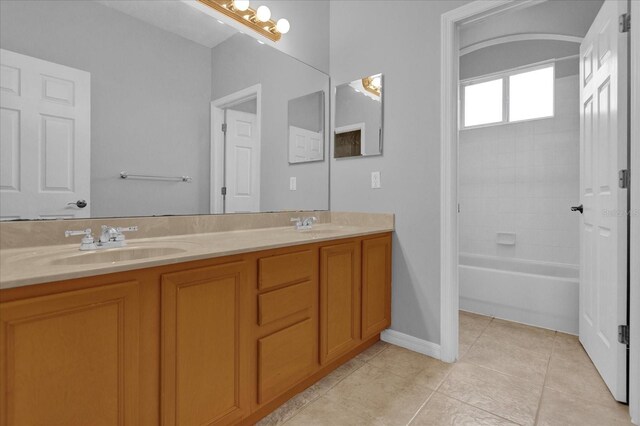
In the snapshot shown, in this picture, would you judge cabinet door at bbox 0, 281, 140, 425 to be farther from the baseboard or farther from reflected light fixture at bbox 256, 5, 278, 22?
reflected light fixture at bbox 256, 5, 278, 22

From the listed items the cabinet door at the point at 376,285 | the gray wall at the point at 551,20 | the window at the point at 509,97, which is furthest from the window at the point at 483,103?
the cabinet door at the point at 376,285

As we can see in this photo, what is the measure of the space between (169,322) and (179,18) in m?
1.49

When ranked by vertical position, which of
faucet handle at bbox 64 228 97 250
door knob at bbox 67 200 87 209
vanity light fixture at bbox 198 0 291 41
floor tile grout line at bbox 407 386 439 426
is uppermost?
vanity light fixture at bbox 198 0 291 41

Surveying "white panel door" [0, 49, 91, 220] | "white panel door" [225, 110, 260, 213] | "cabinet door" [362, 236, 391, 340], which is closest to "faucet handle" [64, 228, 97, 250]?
"white panel door" [0, 49, 91, 220]

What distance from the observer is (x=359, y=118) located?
7.75 ft

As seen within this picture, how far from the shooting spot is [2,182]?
1.17 meters

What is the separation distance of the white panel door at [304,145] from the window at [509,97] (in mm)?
2217

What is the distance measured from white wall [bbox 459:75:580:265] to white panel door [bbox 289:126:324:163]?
6.98 feet

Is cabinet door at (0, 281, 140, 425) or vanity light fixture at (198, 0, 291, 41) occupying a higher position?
vanity light fixture at (198, 0, 291, 41)

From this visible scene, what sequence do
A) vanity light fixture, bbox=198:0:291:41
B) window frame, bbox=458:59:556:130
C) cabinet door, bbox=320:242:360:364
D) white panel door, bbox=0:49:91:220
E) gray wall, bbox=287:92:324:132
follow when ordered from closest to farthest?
white panel door, bbox=0:49:91:220, cabinet door, bbox=320:242:360:364, vanity light fixture, bbox=198:0:291:41, gray wall, bbox=287:92:324:132, window frame, bbox=458:59:556:130

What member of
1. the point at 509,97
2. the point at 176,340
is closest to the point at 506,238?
the point at 509,97

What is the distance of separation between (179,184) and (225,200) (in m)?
0.28

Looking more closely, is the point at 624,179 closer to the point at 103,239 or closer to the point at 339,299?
the point at 339,299

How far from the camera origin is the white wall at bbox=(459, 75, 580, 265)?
3.16 meters
